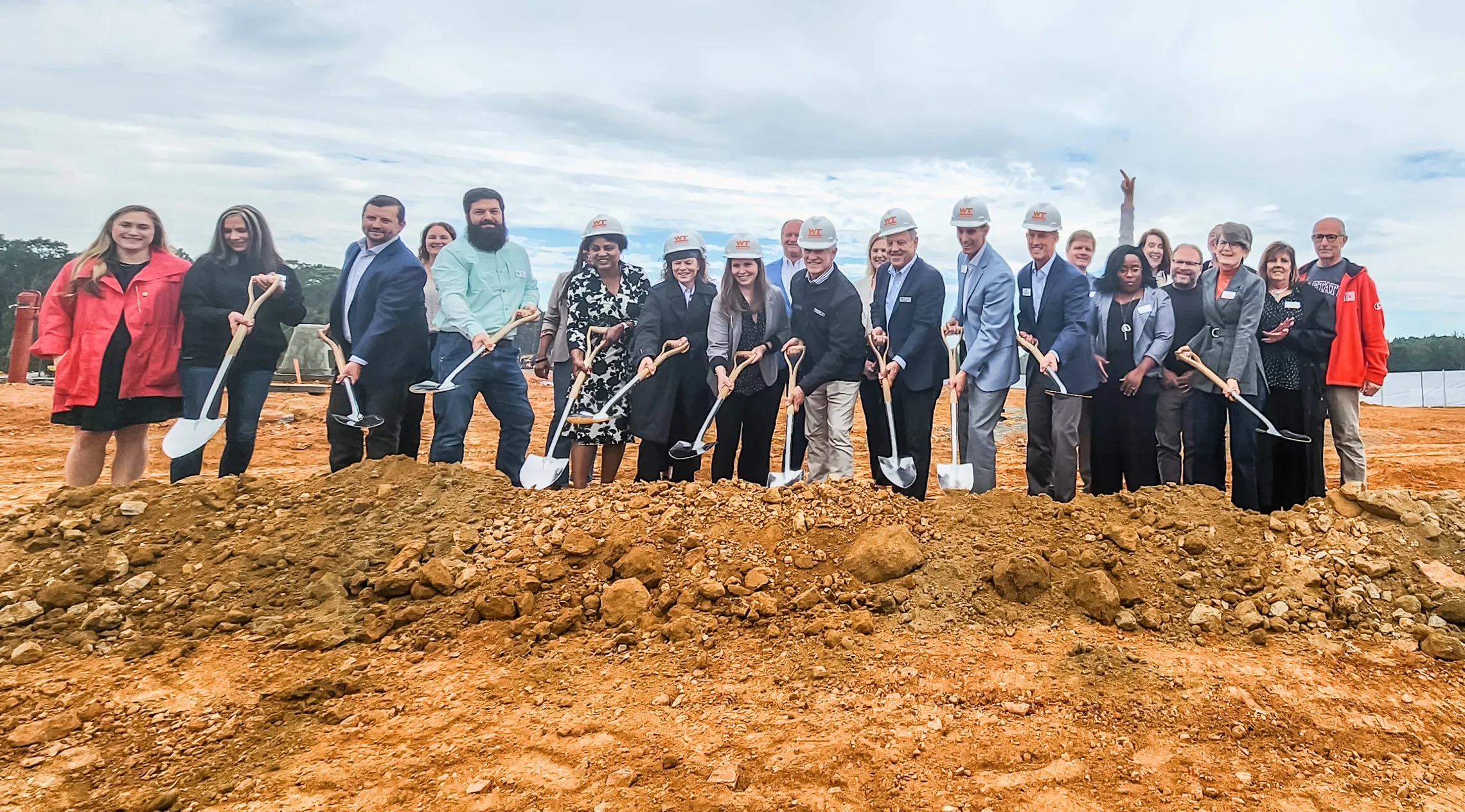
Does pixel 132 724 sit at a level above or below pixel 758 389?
below

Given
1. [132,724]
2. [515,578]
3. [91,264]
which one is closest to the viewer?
[132,724]

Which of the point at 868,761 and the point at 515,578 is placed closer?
the point at 868,761

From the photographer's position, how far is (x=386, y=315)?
16.6 feet

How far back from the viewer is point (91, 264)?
183 inches

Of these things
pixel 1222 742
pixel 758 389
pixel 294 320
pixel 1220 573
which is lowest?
pixel 1222 742

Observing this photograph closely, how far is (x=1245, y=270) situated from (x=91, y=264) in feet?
24.7

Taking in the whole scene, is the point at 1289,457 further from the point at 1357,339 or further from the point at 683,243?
the point at 683,243

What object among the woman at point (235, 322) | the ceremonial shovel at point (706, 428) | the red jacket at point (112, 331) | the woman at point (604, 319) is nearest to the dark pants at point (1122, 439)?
the ceremonial shovel at point (706, 428)

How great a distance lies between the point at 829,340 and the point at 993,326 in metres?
A: 1.13

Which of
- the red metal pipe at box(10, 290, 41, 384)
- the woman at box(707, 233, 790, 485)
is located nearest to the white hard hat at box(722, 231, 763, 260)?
the woman at box(707, 233, 790, 485)

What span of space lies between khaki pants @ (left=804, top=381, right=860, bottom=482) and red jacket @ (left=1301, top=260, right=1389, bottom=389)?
3.28 m

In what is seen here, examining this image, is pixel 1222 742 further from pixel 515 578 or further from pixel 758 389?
pixel 758 389

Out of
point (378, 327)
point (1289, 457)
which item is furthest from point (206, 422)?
point (1289, 457)

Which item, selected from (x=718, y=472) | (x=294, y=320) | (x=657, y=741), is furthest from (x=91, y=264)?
(x=657, y=741)
